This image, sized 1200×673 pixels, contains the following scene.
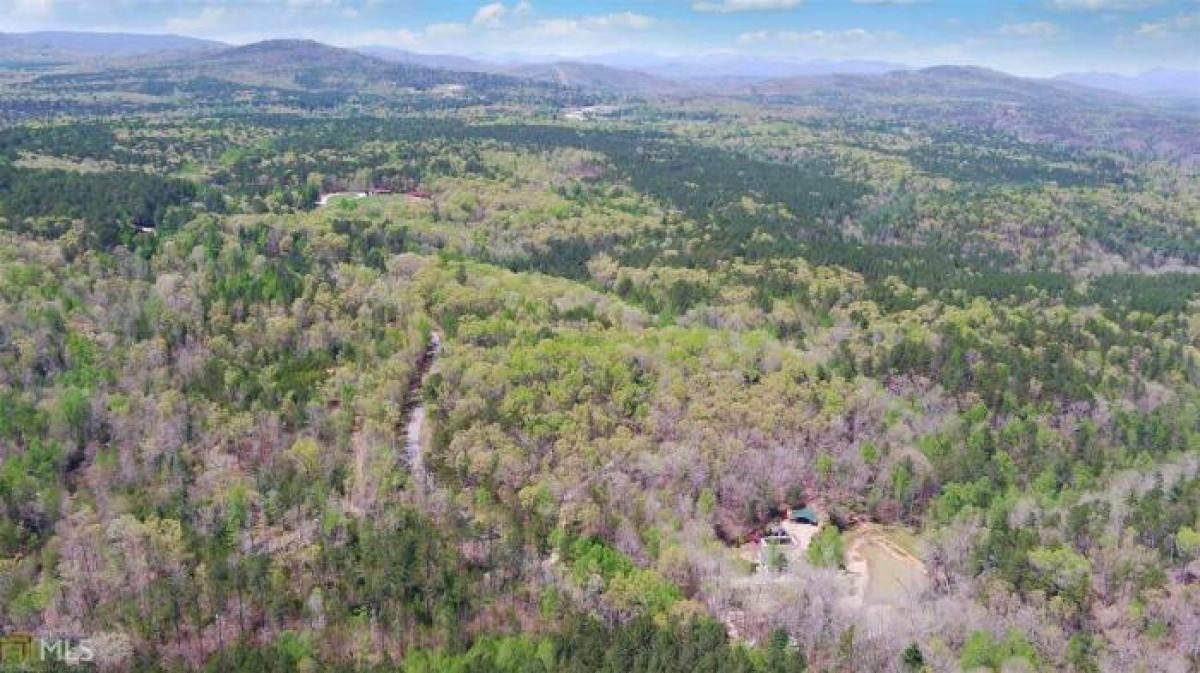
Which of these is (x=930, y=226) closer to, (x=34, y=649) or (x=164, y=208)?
(x=164, y=208)

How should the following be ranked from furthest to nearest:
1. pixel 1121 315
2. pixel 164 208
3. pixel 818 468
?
pixel 164 208
pixel 1121 315
pixel 818 468

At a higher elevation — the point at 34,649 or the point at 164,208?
the point at 164,208

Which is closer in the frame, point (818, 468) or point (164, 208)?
point (818, 468)

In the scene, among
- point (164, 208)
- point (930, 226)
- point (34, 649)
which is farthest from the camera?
point (930, 226)

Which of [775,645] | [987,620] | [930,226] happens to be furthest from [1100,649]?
[930,226]

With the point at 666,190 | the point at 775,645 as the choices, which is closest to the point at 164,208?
the point at 666,190

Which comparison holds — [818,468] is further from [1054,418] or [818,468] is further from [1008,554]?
[1054,418]
